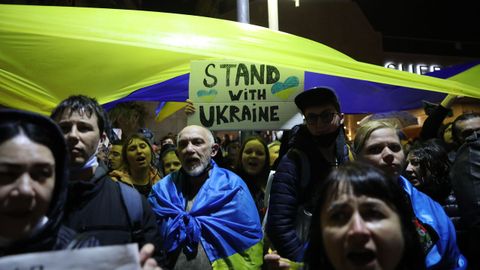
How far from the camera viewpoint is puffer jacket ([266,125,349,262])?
9.23 feet

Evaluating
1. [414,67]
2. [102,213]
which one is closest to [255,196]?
[102,213]

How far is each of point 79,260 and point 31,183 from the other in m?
0.33

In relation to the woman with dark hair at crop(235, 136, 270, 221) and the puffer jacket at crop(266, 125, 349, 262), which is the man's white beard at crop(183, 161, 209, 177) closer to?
the puffer jacket at crop(266, 125, 349, 262)

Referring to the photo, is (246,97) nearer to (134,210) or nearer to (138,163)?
(138,163)

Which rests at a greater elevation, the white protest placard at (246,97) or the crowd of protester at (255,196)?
the white protest placard at (246,97)

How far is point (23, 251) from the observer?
1492 millimetres

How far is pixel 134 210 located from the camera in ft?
7.59

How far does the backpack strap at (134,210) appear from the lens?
2291mm

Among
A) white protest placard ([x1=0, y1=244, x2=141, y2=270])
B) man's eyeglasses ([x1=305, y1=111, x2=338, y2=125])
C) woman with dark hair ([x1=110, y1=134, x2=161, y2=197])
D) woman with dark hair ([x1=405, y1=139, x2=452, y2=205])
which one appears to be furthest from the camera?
woman with dark hair ([x1=110, y1=134, x2=161, y2=197])

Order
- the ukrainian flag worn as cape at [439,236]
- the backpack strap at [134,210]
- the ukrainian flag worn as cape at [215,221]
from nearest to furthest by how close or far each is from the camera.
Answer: the backpack strap at [134,210], the ukrainian flag worn as cape at [439,236], the ukrainian flag worn as cape at [215,221]

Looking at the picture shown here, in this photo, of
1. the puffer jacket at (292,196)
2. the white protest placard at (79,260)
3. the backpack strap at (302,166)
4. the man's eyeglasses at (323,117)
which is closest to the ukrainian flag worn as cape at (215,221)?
the puffer jacket at (292,196)

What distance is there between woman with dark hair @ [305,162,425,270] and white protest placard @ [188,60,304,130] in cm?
230

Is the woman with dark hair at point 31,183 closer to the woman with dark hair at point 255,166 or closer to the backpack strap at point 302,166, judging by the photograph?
the backpack strap at point 302,166

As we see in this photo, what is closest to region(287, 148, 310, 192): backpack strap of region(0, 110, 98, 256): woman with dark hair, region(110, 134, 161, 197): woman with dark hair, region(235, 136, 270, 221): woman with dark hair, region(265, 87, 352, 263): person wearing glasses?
region(265, 87, 352, 263): person wearing glasses
